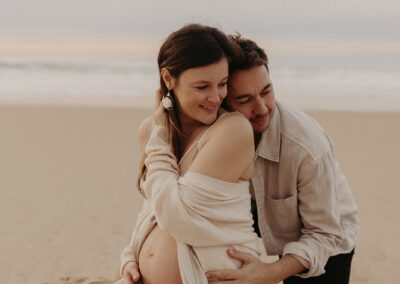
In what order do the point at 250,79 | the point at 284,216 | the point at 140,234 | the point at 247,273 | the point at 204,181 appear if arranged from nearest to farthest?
the point at 204,181, the point at 247,273, the point at 250,79, the point at 140,234, the point at 284,216

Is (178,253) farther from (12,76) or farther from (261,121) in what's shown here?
(12,76)

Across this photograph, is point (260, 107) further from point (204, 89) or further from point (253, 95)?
point (204, 89)

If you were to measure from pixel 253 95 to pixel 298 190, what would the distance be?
0.57 m

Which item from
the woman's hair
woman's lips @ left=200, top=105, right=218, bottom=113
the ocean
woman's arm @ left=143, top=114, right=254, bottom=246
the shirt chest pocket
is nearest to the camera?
woman's arm @ left=143, top=114, right=254, bottom=246

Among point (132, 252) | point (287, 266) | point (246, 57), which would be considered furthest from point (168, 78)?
point (287, 266)

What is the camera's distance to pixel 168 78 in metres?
2.60

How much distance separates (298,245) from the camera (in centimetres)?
264

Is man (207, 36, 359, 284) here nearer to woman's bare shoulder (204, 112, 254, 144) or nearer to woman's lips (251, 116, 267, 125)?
woman's lips (251, 116, 267, 125)

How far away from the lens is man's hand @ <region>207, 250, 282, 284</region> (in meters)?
2.41

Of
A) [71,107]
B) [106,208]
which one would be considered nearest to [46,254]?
[106,208]

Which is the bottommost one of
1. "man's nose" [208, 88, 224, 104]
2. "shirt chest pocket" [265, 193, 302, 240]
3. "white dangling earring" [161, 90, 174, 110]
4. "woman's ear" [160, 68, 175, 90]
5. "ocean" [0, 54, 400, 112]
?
"ocean" [0, 54, 400, 112]

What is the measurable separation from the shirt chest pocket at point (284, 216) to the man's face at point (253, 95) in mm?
411

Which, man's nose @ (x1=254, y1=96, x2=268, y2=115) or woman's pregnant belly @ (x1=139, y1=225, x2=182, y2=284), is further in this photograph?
man's nose @ (x1=254, y1=96, x2=268, y2=115)

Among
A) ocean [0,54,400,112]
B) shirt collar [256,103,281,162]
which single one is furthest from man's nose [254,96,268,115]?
ocean [0,54,400,112]
